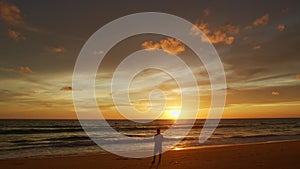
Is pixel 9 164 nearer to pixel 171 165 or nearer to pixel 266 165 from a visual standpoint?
pixel 171 165

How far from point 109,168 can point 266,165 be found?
25.1ft

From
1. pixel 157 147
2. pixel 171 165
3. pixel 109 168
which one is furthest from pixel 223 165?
pixel 109 168

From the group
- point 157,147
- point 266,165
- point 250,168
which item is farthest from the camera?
point 157,147

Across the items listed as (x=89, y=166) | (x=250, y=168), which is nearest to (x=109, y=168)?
(x=89, y=166)

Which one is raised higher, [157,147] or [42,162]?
[157,147]

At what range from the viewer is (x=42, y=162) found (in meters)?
14.5

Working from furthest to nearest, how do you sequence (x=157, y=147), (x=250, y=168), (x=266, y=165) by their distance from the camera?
(x=157, y=147) < (x=266, y=165) < (x=250, y=168)

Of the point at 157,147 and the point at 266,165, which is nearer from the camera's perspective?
the point at 266,165

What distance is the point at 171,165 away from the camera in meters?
13.0

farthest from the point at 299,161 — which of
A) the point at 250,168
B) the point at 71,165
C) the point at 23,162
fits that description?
the point at 23,162

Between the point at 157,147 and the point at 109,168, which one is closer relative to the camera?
the point at 109,168

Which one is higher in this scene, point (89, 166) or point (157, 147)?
point (157, 147)

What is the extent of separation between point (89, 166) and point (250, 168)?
7.80 m

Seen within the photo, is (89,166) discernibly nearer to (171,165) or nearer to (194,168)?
(171,165)
